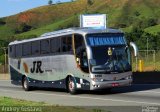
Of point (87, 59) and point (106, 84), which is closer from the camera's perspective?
point (106, 84)

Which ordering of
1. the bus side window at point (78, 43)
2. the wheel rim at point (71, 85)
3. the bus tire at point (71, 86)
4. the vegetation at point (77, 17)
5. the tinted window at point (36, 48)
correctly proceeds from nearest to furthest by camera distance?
the bus side window at point (78, 43) < the bus tire at point (71, 86) < the wheel rim at point (71, 85) < the tinted window at point (36, 48) < the vegetation at point (77, 17)

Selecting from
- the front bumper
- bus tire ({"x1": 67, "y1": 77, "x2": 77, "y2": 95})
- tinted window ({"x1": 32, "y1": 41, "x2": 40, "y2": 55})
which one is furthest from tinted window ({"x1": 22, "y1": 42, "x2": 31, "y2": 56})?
the front bumper

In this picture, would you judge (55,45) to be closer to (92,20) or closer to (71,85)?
(71,85)

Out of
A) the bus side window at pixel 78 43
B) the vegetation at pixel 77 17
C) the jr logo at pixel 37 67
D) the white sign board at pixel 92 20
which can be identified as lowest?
the jr logo at pixel 37 67

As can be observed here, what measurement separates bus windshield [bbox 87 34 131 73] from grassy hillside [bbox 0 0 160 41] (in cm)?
7316

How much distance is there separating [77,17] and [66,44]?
116702mm

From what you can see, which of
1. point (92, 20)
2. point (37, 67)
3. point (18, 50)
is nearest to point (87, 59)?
point (37, 67)

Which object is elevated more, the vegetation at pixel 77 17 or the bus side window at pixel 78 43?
the vegetation at pixel 77 17

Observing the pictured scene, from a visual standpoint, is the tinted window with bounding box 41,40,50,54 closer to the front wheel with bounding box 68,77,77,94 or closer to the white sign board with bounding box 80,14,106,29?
the front wheel with bounding box 68,77,77,94

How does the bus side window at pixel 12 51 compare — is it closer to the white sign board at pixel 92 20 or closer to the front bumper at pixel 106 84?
the front bumper at pixel 106 84

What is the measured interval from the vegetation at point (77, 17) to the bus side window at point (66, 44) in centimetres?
6181

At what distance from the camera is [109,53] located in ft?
83.5

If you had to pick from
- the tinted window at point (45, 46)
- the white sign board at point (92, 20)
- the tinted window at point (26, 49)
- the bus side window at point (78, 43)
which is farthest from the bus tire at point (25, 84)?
the white sign board at point (92, 20)

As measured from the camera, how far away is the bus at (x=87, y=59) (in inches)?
993
